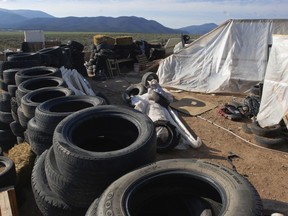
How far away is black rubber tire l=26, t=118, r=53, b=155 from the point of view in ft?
18.9

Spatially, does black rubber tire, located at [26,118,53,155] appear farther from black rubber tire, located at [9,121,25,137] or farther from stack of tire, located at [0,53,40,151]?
stack of tire, located at [0,53,40,151]

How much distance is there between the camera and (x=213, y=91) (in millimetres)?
13008

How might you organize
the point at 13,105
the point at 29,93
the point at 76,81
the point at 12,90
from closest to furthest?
the point at 29,93 < the point at 13,105 < the point at 12,90 < the point at 76,81

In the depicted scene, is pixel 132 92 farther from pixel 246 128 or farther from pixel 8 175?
pixel 8 175

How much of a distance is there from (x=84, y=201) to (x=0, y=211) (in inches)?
63.8

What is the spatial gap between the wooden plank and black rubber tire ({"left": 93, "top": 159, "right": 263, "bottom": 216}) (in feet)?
7.01

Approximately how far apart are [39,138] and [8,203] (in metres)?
1.37

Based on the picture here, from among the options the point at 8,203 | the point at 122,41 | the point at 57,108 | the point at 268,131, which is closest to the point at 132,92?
the point at 268,131

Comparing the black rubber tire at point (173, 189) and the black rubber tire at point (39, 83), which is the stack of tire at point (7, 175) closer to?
the black rubber tire at point (39, 83)

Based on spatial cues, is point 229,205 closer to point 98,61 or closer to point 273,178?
point 273,178

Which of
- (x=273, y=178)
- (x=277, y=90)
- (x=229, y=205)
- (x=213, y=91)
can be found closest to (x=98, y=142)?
(x=229, y=205)

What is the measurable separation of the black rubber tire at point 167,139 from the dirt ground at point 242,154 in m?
0.15

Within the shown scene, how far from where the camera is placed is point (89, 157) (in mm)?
3834

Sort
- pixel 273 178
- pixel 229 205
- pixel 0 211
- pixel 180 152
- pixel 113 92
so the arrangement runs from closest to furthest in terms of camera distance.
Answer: pixel 229 205, pixel 0 211, pixel 273 178, pixel 180 152, pixel 113 92
